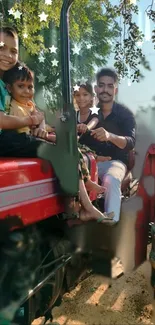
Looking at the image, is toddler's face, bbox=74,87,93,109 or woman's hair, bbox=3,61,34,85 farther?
toddler's face, bbox=74,87,93,109

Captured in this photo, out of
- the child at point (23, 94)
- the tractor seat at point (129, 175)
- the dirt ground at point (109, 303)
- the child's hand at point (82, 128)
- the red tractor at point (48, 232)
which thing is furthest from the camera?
the dirt ground at point (109, 303)

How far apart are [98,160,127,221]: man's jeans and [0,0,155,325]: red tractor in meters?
0.06

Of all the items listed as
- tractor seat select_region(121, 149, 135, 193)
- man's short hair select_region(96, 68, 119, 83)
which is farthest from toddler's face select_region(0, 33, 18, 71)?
tractor seat select_region(121, 149, 135, 193)

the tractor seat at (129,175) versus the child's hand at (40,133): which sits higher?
the child's hand at (40,133)

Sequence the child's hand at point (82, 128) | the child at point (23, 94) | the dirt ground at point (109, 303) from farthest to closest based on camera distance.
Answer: the dirt ground at point (109, 303)
the child's hand at point (82, 128)
the child at point (23, 94)

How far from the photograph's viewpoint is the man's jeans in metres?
1.93

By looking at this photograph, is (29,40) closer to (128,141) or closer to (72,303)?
(128,141)

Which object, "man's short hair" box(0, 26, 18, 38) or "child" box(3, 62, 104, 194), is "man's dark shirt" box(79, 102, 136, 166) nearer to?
"child" box(3, 62, 104, 194)

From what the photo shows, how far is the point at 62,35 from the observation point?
1.58 meters

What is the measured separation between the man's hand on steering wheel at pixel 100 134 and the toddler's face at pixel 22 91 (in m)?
0.35

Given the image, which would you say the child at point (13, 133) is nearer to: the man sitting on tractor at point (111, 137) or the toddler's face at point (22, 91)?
the toddler's face at point (22, 91)

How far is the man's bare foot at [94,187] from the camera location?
1800 mm

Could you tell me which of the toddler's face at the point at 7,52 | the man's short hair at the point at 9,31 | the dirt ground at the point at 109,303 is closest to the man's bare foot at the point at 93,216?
the dirt ground at the point at 109,303

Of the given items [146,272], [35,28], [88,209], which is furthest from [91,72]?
[146,272]
